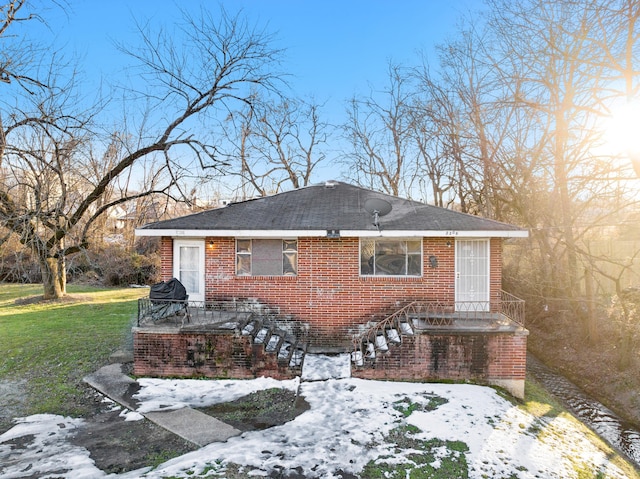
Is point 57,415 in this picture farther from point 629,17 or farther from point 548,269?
point 548,269

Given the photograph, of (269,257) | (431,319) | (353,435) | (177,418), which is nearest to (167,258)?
(269,257)

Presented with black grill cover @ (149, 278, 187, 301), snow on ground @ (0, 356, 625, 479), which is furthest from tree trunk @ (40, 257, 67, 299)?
snow on ground @ (0, 356, 625, 479)

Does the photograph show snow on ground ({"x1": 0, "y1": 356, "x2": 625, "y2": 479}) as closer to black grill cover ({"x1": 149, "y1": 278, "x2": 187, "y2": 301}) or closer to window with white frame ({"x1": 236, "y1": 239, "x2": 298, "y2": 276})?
black grill cover ({"x1": 149, "y1": 278, "x2": 187, "y2": 301})

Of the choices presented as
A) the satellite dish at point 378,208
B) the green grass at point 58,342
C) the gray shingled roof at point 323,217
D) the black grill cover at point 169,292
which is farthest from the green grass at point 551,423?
the green grass at point 58,342

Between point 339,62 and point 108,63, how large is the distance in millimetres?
9907

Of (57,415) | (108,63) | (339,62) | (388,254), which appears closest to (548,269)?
(388,254)

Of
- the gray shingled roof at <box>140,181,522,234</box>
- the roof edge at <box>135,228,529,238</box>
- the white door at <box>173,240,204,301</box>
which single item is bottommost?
the white door at <box>173,240,204,301</box>

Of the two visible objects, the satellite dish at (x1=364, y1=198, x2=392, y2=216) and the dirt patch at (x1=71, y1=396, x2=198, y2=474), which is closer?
the dirt patch at (x1=71, y1=396, x2=198, y2=474)

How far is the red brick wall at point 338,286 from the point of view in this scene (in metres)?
9.84

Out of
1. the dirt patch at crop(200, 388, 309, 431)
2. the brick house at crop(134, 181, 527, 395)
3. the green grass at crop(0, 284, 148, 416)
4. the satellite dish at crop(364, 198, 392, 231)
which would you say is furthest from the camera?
the satellite dish at crop(364, 198, 392, 231)

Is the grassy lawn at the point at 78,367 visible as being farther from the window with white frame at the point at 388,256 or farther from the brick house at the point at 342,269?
the window with white frame at the point at 388,256

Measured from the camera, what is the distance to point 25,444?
5566 mm

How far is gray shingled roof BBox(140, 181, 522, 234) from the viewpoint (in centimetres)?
962

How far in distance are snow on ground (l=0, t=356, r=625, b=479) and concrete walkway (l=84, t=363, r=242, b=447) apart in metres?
0.24
